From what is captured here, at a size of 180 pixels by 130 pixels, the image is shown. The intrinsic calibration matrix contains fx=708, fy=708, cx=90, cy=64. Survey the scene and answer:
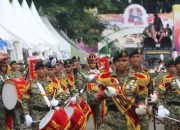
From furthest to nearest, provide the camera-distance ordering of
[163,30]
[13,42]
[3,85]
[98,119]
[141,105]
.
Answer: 1. [163,30]
2. [13,42]
3. [98,119]
4. [3,85]
5. [141,105]

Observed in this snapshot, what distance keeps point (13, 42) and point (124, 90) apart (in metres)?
12.5

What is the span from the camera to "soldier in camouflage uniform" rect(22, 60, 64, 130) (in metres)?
10.7

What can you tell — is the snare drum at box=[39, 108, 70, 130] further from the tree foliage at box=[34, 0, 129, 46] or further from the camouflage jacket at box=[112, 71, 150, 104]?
the tree foliage at box=[34, 0, 129, 46]

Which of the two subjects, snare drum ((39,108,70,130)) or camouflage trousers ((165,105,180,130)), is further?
camouflage trousers ((165,105,180,130))

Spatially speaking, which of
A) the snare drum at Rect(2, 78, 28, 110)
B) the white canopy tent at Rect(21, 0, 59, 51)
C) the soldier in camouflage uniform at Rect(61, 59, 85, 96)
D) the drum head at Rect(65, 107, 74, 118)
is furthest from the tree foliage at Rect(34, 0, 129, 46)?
the drum head at Rect(65, 107, 74, 118)

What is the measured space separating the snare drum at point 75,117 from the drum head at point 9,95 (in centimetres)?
154

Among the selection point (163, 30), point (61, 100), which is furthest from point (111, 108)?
point (163, 30)

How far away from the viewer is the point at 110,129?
936cm

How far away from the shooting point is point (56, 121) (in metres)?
9.79

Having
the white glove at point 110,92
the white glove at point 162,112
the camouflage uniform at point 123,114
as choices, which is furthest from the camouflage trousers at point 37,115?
the white glove at point 110,92

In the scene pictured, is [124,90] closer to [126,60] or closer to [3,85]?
[126,60]

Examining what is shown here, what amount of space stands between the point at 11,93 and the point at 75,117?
1787 mm

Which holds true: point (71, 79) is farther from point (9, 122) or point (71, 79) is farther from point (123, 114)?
point (123, 114)

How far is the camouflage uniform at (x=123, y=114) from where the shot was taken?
30.3 feet
